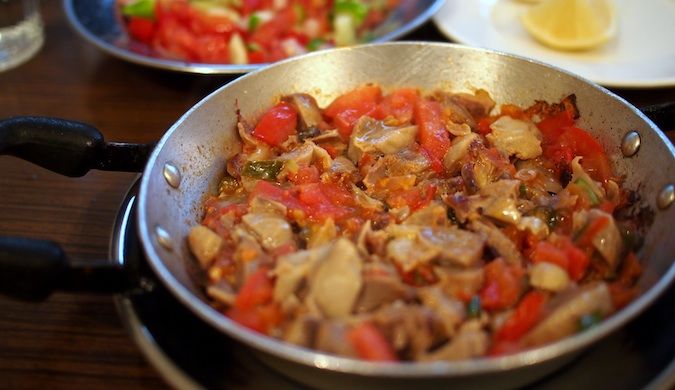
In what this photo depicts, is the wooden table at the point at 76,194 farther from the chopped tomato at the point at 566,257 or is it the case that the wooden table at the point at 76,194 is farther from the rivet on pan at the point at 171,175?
the chopped tomato at the point at 566,257

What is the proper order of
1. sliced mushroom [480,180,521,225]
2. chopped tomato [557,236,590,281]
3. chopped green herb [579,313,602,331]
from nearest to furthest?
1. chopped green herb [579,313,602,331]
2. chopped tomato [557,236,590,281]
3. sliced mushroom [480,180,521,225]

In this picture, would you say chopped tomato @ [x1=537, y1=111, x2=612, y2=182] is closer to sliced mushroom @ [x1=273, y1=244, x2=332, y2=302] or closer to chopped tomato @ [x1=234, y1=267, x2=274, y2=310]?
Answer: sliced mushroom @ [x1=273, y1=244, x2=332, y2=302]

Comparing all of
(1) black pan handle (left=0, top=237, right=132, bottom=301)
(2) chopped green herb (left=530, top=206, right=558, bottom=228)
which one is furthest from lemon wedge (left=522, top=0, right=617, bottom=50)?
(1) black pan handle (left=0, top=237, right=132, bottom=301)

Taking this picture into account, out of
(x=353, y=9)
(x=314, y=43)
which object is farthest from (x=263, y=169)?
(x=353, y=9)

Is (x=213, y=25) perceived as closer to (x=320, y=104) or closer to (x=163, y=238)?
(x=320, y=104)

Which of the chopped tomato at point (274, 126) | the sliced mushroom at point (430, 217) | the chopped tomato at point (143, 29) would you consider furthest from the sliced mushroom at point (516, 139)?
the chopped tomato at point (143, 29)

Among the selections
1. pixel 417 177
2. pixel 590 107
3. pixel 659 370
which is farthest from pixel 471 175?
pixel 659 370
